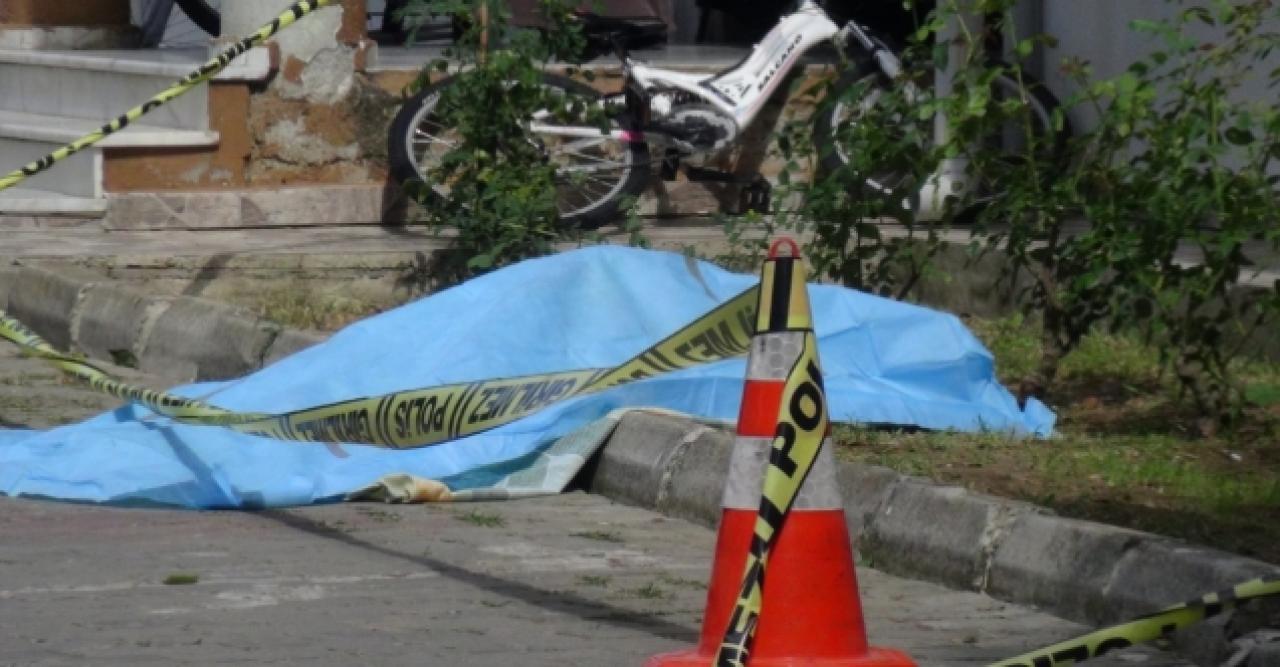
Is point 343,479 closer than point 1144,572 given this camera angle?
No

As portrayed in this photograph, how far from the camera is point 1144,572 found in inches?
183

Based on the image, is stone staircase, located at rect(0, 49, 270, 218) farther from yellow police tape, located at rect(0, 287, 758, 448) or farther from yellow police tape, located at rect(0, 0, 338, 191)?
yellow police tape, located at rect(0, 287, 758, 448)

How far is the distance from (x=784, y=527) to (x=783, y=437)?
0.16 metres

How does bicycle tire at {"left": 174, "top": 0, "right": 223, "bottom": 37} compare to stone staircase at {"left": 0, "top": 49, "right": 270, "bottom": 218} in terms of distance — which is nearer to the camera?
stone staircase at {"left": 0, "top": 49, "right": 270, "bottom": 218}

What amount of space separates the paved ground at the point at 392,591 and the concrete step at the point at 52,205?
4.23 m

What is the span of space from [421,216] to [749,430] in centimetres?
665

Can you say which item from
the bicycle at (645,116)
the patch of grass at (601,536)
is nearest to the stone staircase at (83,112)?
the bicycle at (645,116)

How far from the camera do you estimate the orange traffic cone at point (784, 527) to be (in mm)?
3961

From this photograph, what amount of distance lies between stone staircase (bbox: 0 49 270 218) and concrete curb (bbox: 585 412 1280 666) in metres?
4.73

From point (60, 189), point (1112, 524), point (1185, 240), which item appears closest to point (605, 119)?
point (60, 189)

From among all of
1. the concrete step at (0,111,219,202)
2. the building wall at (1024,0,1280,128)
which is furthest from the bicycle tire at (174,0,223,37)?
the building wall at (1024,0,1280,128)

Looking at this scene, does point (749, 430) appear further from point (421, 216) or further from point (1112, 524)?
point (421, 216)

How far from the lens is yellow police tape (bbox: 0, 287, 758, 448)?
6.60 meters

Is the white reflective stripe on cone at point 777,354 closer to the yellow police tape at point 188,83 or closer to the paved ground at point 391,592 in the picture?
the paved ground at point 391,592
